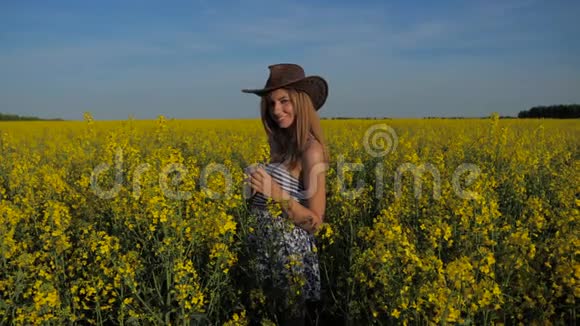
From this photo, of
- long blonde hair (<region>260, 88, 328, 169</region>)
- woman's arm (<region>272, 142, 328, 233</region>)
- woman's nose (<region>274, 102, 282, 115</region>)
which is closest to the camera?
woman's arm (<region>272, 142, 328, 233</region>)

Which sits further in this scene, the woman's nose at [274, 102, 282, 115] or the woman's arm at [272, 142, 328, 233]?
the woman's nose at [274, 102, 282, 115]

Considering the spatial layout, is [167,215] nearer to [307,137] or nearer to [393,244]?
[307,137]

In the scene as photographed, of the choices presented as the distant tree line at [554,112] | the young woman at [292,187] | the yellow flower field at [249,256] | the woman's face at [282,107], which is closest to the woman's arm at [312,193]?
the young woman at [292,187]

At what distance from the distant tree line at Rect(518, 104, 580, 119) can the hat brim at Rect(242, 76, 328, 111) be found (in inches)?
1469

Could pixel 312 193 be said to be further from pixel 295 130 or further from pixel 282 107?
pixel 282 107

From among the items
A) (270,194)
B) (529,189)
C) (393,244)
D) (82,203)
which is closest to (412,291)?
(393,244)

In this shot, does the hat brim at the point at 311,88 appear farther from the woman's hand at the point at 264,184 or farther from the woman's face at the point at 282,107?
the woman's hand at the point at 264,184

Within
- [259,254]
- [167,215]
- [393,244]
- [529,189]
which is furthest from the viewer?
[529,189]

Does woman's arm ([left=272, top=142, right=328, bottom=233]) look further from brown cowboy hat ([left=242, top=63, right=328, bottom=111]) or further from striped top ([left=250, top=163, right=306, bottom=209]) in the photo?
brown cowboy hat ([left=242, top=63, right=328, bottom=111])

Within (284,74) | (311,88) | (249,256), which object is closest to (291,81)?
(284,74)

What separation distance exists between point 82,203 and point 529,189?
4197 millimetres

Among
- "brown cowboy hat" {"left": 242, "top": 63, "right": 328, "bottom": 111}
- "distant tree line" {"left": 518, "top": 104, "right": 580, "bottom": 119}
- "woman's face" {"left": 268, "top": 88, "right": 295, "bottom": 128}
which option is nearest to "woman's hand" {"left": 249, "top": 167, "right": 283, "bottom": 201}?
"woman's face" {"left": 268, "top": 88, "right": 295, "bottom": 128}

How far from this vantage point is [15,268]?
2.90 metres

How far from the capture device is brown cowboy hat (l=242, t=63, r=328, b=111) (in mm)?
2904
